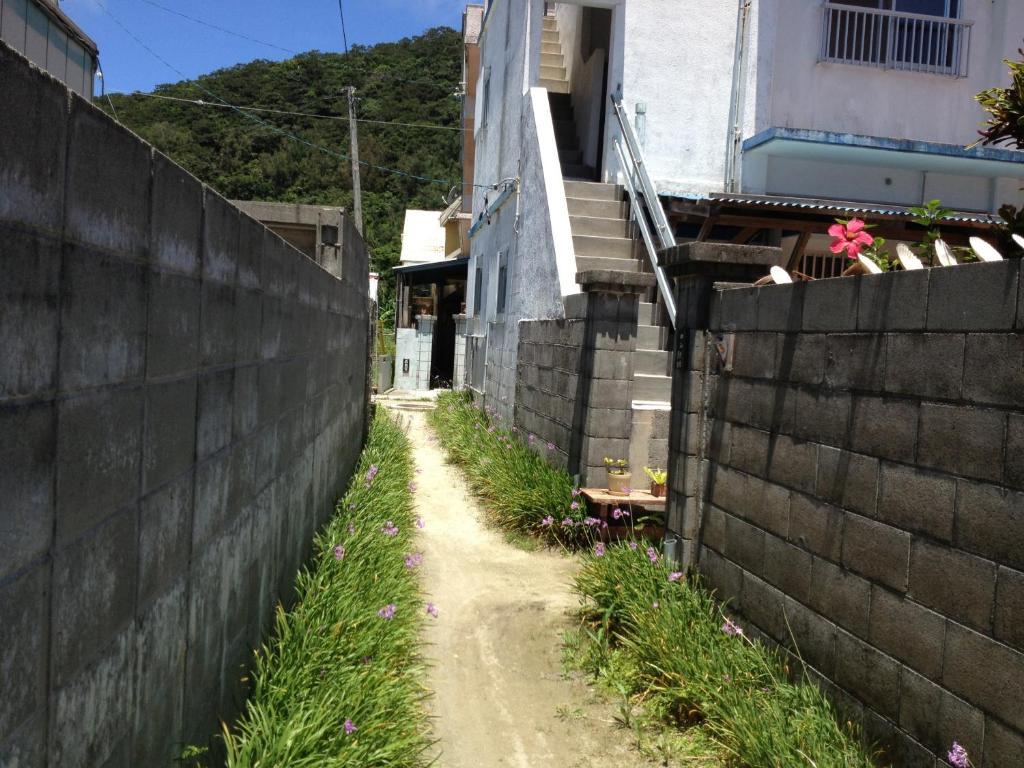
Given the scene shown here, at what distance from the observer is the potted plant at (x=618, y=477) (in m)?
7.18

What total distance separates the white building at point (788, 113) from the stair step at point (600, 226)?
9.6 inches

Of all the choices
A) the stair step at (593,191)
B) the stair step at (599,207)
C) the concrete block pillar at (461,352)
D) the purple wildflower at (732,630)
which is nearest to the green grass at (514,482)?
the purple wildflower at (732,630)

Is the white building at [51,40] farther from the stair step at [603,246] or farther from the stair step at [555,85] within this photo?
the stair step at [555,85]

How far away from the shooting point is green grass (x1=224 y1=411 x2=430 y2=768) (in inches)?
126

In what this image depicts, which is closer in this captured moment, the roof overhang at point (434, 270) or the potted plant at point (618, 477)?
the potted plant at point (618, 477)

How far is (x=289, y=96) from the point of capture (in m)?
38.3

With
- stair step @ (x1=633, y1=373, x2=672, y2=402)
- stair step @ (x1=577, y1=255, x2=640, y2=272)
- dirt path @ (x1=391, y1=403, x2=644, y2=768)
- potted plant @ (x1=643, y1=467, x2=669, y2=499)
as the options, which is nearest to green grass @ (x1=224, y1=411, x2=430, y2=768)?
dirt path @ (x1=391, y1=403, x2=644, y2=768)

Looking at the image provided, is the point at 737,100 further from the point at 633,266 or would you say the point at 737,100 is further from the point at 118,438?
the point at 118,438

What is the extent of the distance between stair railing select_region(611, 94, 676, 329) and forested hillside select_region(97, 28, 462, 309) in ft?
71.0

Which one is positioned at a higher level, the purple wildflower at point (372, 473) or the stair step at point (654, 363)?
the stair step at point (654, 363)

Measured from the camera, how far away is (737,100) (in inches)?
446

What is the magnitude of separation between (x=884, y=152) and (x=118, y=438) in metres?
10.9

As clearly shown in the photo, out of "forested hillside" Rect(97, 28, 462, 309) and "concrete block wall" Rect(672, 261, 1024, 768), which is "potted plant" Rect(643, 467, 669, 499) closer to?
"concrete block wall" Rect(672, 261, 1024, 768)

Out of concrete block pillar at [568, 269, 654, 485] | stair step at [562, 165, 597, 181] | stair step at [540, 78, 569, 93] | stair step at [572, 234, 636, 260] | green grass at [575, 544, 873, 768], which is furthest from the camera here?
stair step at [540, 78, 569, 93]
